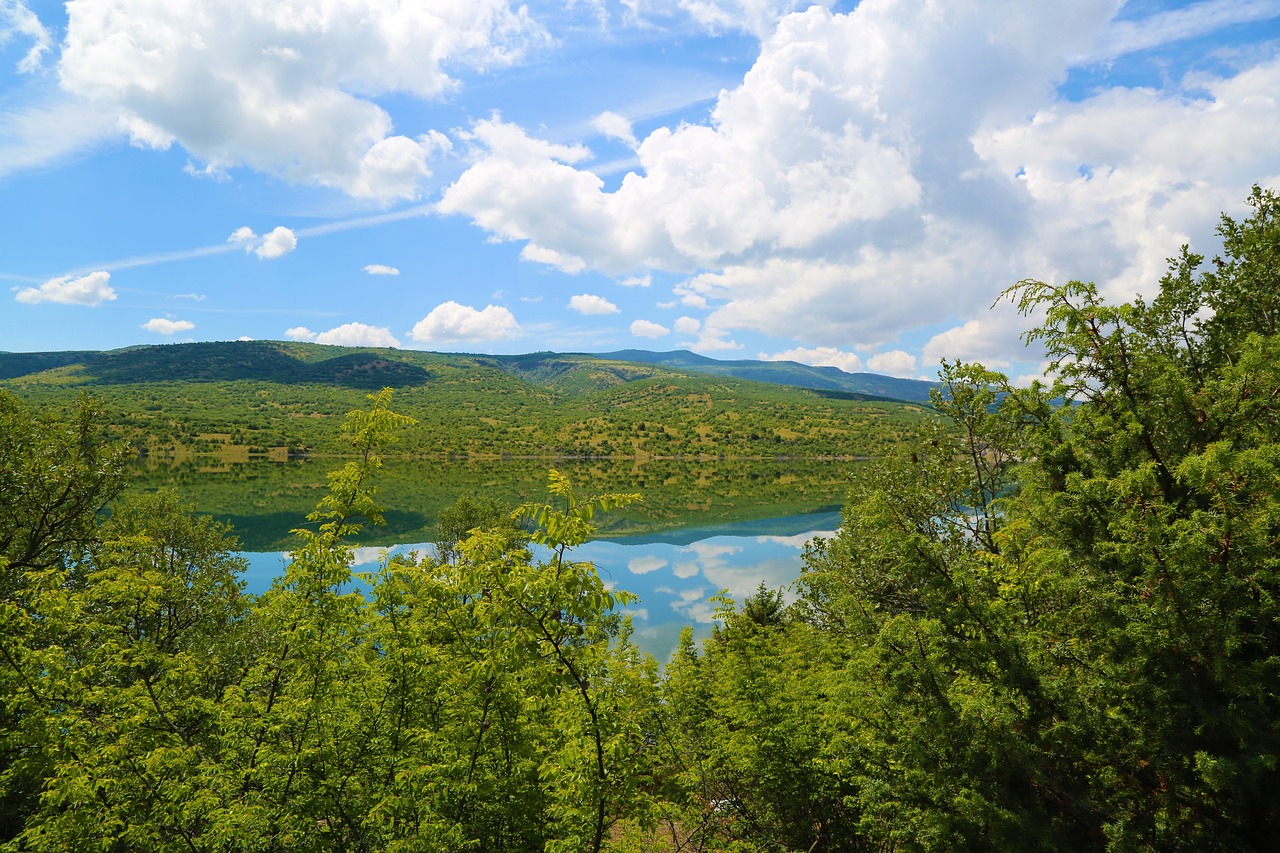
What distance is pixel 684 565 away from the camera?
65312 mm

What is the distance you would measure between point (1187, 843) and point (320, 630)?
1032cm

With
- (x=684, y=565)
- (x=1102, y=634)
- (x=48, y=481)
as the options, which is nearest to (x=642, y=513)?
(x=684, y=565)

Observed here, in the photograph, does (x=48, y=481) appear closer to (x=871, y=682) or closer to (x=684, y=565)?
(x=871, y=682)

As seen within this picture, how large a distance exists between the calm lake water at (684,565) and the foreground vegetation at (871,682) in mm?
22953

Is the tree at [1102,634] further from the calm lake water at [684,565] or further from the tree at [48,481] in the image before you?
the calm lake water at [684,565]

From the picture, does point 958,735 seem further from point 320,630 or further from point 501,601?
point 320,630

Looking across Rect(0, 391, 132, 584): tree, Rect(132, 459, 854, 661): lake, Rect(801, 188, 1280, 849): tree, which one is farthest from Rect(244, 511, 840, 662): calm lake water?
Rect(801, 188, 1280, 849): tree

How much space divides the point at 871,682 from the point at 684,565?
186 feet

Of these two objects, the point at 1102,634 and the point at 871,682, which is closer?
the point at 1102,634

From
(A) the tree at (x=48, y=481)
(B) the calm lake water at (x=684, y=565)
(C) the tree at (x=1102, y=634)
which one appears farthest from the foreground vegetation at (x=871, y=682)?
(B) the calm lake water at (x=684, y=565)

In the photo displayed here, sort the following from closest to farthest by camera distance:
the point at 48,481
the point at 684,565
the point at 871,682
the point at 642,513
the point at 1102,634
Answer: the point at 1102,634, the point at 871,682, the point at 48,481, the point at 684,565, the point at 642,513

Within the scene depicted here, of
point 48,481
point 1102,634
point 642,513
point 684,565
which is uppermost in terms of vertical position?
point 48,481

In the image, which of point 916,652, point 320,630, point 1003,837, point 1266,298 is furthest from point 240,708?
point 1266,298

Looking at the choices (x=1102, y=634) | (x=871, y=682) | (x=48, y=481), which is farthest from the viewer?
(x=48, y=481)
